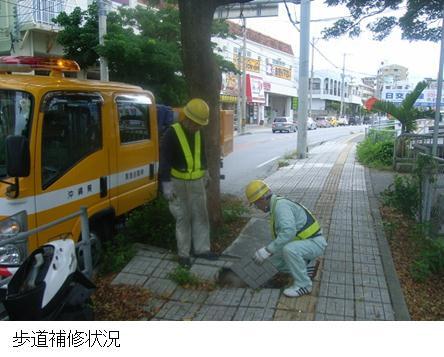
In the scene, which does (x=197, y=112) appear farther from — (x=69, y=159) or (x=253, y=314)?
(x=253, y=314)

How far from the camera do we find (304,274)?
433 centimetres

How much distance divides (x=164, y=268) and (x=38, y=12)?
16.9m

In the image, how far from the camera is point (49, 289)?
3.20 m

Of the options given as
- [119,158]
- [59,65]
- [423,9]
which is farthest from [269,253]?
[423,9]

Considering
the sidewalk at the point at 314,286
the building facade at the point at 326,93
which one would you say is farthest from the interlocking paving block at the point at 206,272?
the building facade at the point at 326,93

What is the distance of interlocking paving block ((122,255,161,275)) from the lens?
4.85 meters

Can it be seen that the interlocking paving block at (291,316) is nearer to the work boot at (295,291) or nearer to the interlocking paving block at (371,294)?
the work boot at (295,291)

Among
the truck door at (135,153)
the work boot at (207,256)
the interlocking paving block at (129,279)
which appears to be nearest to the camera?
the interlocking paving block at (129,279)

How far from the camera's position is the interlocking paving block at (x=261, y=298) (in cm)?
421

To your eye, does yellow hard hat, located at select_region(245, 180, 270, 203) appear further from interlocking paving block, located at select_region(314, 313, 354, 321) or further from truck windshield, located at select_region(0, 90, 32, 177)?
truck windshield, located at select_region(0, 90, 32, 177)

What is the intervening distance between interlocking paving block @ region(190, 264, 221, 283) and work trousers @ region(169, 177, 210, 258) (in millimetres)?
208

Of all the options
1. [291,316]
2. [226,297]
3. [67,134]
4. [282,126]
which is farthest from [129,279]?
[282,126]

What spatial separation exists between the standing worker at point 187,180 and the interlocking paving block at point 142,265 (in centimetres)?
29

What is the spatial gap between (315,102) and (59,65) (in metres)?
86.8
